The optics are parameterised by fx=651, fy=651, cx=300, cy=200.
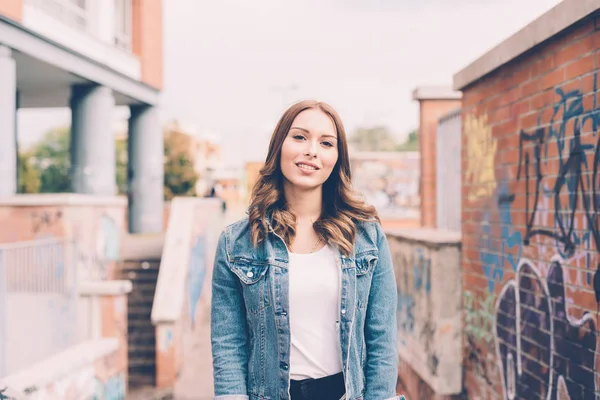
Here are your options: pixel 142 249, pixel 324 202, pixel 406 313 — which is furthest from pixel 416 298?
pixel 142 249

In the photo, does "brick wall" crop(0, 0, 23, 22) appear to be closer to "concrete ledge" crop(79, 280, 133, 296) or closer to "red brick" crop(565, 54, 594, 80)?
"concrete ledge" crop(79, 280, 133, 296)

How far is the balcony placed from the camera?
1184cm

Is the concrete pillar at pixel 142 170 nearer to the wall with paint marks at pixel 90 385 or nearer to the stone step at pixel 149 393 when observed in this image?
the stone step at pixel 149 393

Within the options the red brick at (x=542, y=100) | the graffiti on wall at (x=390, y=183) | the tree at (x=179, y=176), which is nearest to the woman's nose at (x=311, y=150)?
the red brick at (x=542, y=100)

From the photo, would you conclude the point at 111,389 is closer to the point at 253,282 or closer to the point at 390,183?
the point at 253,282

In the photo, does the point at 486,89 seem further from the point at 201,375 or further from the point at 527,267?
the point at 201,375

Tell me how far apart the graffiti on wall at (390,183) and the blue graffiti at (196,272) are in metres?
8.53

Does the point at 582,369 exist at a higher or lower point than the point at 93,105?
lower

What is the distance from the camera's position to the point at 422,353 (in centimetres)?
554

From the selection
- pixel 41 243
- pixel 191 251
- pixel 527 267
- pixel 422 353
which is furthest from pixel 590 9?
pixel 191 251

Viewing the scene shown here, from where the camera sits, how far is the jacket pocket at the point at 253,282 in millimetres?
2193

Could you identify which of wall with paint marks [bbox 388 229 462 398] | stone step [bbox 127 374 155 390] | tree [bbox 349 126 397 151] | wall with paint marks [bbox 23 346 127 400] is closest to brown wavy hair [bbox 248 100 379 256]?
wall with paint marks [bbox 388 229 462 398]

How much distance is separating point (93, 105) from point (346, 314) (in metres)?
13.2

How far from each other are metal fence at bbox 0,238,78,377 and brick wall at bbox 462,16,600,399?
3.67m
